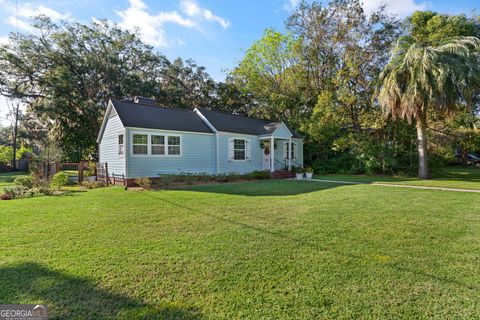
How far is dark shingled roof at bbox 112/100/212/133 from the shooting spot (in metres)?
12.6

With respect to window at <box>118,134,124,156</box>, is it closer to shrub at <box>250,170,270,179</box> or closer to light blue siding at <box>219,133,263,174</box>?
light blue siding at <box>219,133,263,174</box>

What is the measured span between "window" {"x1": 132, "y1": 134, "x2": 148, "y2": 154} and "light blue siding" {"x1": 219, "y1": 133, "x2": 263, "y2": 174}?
443cm

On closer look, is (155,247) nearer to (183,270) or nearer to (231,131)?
(183,270)

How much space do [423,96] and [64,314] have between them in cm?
1545

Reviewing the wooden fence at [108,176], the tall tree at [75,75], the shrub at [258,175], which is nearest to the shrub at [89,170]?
the wooden fence at [108,176]

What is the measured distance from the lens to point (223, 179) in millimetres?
13766

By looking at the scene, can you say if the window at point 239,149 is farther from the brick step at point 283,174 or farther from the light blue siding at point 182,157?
the brick step at point 283,174

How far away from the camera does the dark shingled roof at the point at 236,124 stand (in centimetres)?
1608

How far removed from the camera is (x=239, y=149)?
16500mm

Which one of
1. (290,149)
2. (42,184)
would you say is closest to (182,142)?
(42,184)

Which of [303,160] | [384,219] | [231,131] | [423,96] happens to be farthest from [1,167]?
[423,96]

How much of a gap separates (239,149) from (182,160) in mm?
4102

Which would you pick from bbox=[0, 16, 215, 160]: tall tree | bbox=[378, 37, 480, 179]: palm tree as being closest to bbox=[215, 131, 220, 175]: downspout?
bbox=[378, 37, 480, 179]: palm tree

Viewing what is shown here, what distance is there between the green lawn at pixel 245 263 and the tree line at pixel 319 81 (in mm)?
9891
